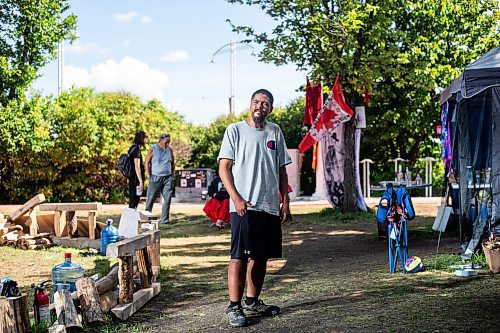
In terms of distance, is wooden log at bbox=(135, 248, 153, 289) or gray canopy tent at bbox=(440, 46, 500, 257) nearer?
wooden log at bbox=(135, 248, 153, 289)

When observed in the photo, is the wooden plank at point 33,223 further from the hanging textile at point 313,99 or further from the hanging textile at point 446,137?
the hanging textile at point 313,99

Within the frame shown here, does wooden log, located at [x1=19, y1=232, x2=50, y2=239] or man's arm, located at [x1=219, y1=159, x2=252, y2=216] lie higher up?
man's arm, located at [x1=219, y1=159, x2=252, y2=216]

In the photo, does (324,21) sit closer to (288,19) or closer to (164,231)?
(288,19)

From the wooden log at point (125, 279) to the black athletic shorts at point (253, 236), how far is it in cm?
111

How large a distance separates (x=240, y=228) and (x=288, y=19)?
1089cm

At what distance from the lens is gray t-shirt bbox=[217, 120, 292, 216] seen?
568 cm

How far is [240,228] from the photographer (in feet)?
18.5

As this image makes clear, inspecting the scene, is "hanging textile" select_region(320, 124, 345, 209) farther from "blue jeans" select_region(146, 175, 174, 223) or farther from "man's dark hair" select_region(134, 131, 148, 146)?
"man's dark hair" select_region(134, 131, 148, 146)

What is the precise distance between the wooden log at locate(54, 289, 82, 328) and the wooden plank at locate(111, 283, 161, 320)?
0.54 metres

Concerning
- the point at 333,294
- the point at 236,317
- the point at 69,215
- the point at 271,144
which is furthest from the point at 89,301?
the point at 69,215

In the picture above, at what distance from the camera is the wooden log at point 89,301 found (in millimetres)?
5641

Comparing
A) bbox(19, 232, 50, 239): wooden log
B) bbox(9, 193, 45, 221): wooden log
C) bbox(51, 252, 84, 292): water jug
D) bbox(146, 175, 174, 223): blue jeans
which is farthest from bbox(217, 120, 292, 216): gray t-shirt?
bbox(146, 175, 174, 223): blue jeans

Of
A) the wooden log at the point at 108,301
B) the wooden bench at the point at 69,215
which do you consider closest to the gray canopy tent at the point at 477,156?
the wooden log at the point at 108,301

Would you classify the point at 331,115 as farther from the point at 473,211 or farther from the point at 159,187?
the point at 473,211
